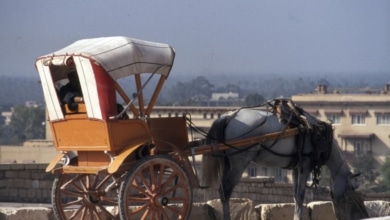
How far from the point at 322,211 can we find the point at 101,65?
4.53 metres

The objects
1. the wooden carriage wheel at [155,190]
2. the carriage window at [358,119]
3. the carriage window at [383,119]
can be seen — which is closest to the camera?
the wooden carriage wheel at [155,190]

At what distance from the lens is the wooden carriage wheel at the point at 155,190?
12.5m

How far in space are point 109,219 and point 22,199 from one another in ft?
17.6

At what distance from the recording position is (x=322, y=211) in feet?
52.3

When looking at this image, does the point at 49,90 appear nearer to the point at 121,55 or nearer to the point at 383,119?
the point at 121,55

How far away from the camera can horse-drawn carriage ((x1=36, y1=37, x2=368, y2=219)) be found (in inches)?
495

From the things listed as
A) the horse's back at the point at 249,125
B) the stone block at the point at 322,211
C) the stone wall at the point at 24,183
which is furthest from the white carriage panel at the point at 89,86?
the stone wall at the point at 24,183

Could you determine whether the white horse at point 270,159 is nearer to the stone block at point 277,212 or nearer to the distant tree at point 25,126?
the stone block at point 277,212

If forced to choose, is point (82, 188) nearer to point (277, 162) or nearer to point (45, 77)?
point (45, 77)

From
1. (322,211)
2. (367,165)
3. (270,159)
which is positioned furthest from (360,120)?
(270,159)

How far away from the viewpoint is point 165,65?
13062 millimetres

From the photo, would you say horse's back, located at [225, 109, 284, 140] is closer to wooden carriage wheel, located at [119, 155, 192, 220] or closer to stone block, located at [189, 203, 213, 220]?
stone block, located at [189, 203, 213, 220]

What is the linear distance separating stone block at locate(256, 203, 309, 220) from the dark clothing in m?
2.95

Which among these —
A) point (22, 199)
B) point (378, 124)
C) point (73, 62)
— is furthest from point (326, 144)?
point (378, 124)
